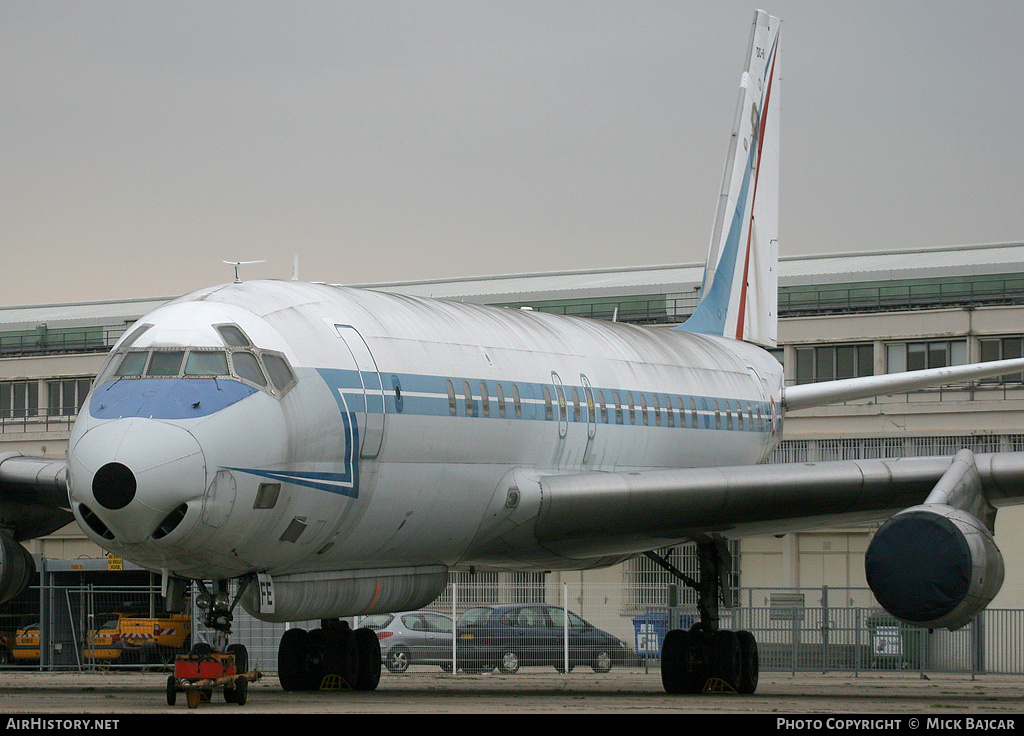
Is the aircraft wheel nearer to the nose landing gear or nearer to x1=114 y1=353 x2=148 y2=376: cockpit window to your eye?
the nose landing gear

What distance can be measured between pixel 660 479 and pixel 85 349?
1677 inches

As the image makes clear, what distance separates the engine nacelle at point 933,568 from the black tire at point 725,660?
6.47 m

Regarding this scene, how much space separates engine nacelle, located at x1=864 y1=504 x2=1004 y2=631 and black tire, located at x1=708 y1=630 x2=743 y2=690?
21.2 ft

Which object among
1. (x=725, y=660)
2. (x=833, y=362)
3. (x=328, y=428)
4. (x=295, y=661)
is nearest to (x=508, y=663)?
(x=725, y=660)

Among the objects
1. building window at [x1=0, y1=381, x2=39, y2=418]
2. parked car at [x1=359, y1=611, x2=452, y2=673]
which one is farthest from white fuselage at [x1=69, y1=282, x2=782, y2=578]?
building window at [x1=0, y1=381, x2=39, y2=418]

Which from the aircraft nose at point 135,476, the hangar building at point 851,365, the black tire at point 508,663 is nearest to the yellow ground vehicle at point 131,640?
the black tire at point 508,663

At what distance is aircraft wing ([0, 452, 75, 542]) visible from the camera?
18562 millimetres

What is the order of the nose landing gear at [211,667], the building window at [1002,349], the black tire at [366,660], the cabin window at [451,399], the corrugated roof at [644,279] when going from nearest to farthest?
the nose landing gear at [211,667] → the cabin window at [451,399] → the black tire at [366,660] → the building window at [1002,349] → the corrugated roof at [644,279]

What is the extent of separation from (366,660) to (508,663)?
8.91 meters

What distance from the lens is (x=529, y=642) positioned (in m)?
29.9

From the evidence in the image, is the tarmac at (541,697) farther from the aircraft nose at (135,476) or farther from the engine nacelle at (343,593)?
the aircraft nose at (135,476)

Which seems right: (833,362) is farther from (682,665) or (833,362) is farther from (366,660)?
(366,660)

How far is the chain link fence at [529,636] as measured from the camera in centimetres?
2997

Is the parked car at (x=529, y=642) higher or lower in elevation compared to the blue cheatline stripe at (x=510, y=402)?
lower
